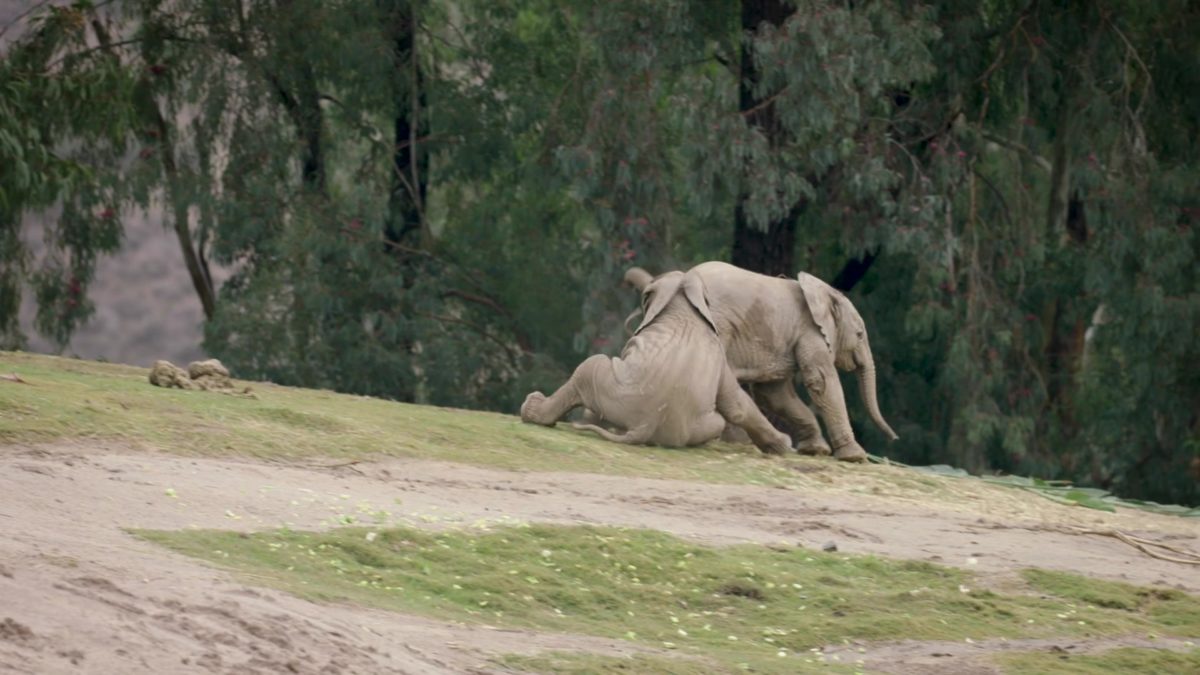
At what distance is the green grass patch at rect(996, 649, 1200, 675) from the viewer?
8.53m

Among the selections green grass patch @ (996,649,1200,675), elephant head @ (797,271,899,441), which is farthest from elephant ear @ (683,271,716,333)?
green grass patch @ (996,649,1200,675)

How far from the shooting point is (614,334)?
69.1ft

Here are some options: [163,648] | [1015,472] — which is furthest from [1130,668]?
[1015,472]

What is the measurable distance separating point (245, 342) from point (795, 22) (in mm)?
7458

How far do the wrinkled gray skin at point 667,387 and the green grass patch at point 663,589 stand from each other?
395cm

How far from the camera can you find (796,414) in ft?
51.9

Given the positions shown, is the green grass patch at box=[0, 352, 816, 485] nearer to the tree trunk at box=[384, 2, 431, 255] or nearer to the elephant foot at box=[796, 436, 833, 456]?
the elephant foot at box=[796, 436, 833, 456]

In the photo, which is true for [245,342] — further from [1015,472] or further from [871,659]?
[871,659]

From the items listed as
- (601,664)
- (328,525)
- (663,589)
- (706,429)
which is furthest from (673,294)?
(601,664)

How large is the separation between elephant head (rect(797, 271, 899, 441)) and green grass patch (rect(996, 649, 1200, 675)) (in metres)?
6.67

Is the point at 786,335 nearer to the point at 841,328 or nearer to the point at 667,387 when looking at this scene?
the point at 841,328

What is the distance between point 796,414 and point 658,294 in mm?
1728

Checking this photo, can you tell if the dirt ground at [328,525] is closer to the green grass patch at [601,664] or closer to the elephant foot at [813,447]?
the green grass patch at [601,664]

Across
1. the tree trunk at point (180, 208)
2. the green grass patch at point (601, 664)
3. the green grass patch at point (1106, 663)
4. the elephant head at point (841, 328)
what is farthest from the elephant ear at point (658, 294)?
the tree trunk at point (180, 208)
